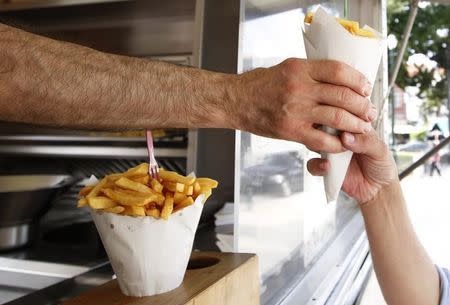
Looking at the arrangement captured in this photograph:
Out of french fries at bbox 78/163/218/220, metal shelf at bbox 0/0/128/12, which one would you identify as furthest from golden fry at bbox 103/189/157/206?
metal shelf at bbox 0/0/128/12

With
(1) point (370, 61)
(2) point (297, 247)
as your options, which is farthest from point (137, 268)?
(2) point (297, 247)

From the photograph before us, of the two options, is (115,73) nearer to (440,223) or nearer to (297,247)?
(297,247)

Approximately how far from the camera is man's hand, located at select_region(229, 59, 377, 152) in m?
0.59

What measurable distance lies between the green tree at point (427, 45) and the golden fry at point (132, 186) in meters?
3.62

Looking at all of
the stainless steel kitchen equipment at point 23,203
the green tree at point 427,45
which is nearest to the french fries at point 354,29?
the stainless steel kitchen equipment at point 23,203

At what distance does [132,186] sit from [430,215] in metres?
2.71

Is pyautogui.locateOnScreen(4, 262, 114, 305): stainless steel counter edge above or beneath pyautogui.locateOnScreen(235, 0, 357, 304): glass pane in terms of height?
beneath

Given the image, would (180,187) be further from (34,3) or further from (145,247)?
(34,3)

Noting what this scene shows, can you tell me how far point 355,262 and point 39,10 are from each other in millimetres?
1776

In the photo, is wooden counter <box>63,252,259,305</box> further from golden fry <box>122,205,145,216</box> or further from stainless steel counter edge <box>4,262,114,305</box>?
stainless steel counter edge <box>4,262,114,305</box>

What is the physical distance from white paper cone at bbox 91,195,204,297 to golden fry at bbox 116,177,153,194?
0.13 ft

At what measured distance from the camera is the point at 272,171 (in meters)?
1.42

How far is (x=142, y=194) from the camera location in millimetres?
631

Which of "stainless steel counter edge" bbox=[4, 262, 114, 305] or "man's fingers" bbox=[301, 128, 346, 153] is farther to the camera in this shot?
"stainless steel counter edge" bbox=[4, 262, 114, 305]
